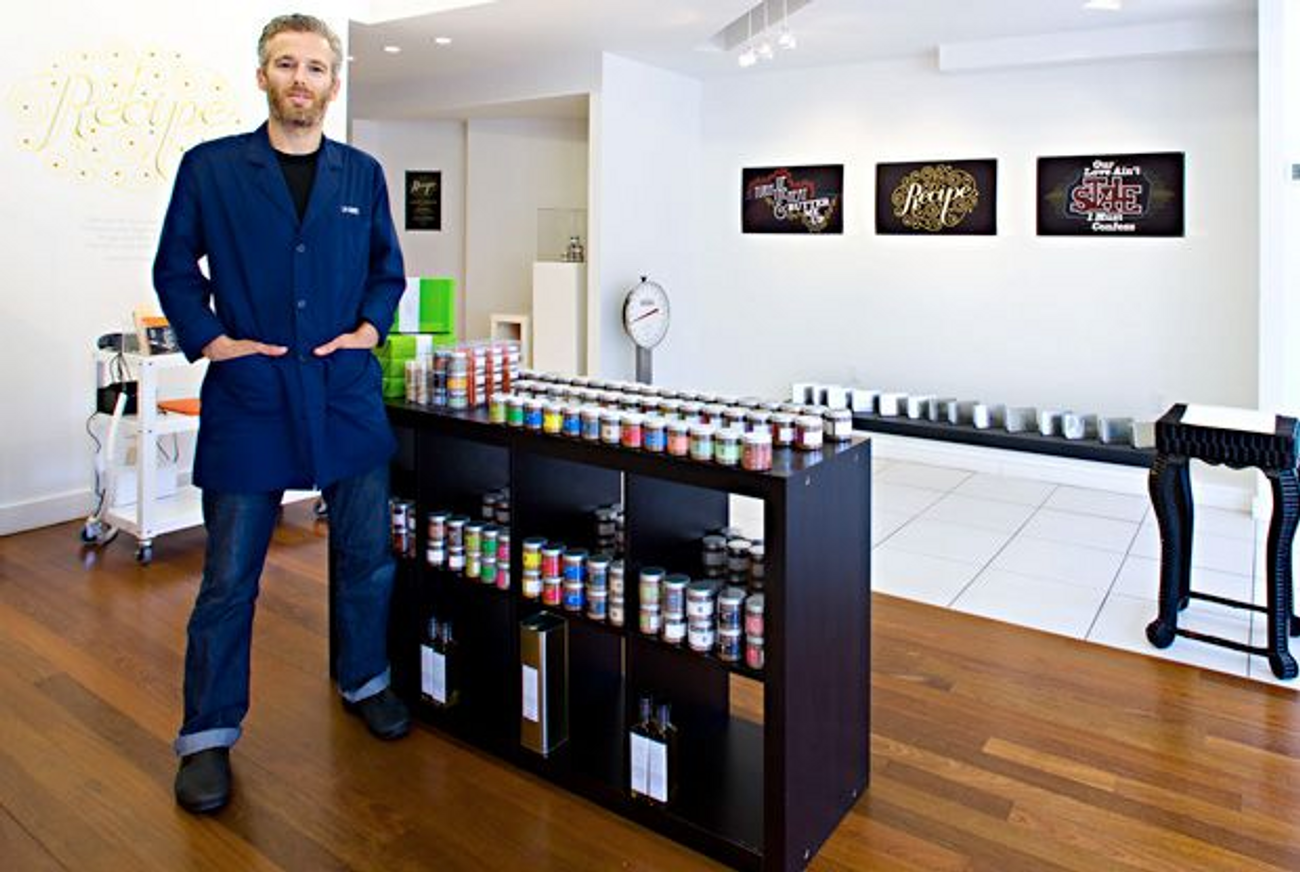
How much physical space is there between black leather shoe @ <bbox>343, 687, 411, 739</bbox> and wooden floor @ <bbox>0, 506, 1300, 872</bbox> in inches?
1.4

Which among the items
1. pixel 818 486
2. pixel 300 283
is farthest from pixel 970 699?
pixel 300 283

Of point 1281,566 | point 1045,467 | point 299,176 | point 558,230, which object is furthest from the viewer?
point 558,230

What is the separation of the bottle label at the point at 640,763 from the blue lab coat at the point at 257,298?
97 cm

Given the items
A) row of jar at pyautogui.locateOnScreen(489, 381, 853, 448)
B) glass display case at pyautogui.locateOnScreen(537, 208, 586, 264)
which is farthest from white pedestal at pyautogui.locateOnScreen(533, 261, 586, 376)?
row of jar at pyautogui.locateOnScreen(489, 381, 853, 448)

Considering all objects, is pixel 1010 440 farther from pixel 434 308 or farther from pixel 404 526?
pixel 404 526

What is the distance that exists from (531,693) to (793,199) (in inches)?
206

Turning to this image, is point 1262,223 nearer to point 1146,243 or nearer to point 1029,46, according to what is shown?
point 1146,243

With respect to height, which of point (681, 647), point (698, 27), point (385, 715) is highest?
point (698, 27)

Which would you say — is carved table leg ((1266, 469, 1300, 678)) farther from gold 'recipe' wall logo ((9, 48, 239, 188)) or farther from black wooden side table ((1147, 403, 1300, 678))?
gold 'recipe' wall logo ((9, 48, 239, 188))

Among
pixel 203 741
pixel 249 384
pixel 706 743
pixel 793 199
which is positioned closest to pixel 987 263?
pixel 793 199

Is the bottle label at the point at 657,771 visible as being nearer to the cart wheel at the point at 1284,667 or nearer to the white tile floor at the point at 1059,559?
the white tile floor at the point at 1059,559

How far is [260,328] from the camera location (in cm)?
220

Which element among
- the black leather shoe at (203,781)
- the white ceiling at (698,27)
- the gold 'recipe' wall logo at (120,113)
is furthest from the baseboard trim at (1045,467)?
the gold 'recipe' wall logo at (120,113)

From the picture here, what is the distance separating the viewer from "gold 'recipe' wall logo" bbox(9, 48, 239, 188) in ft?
14.3
